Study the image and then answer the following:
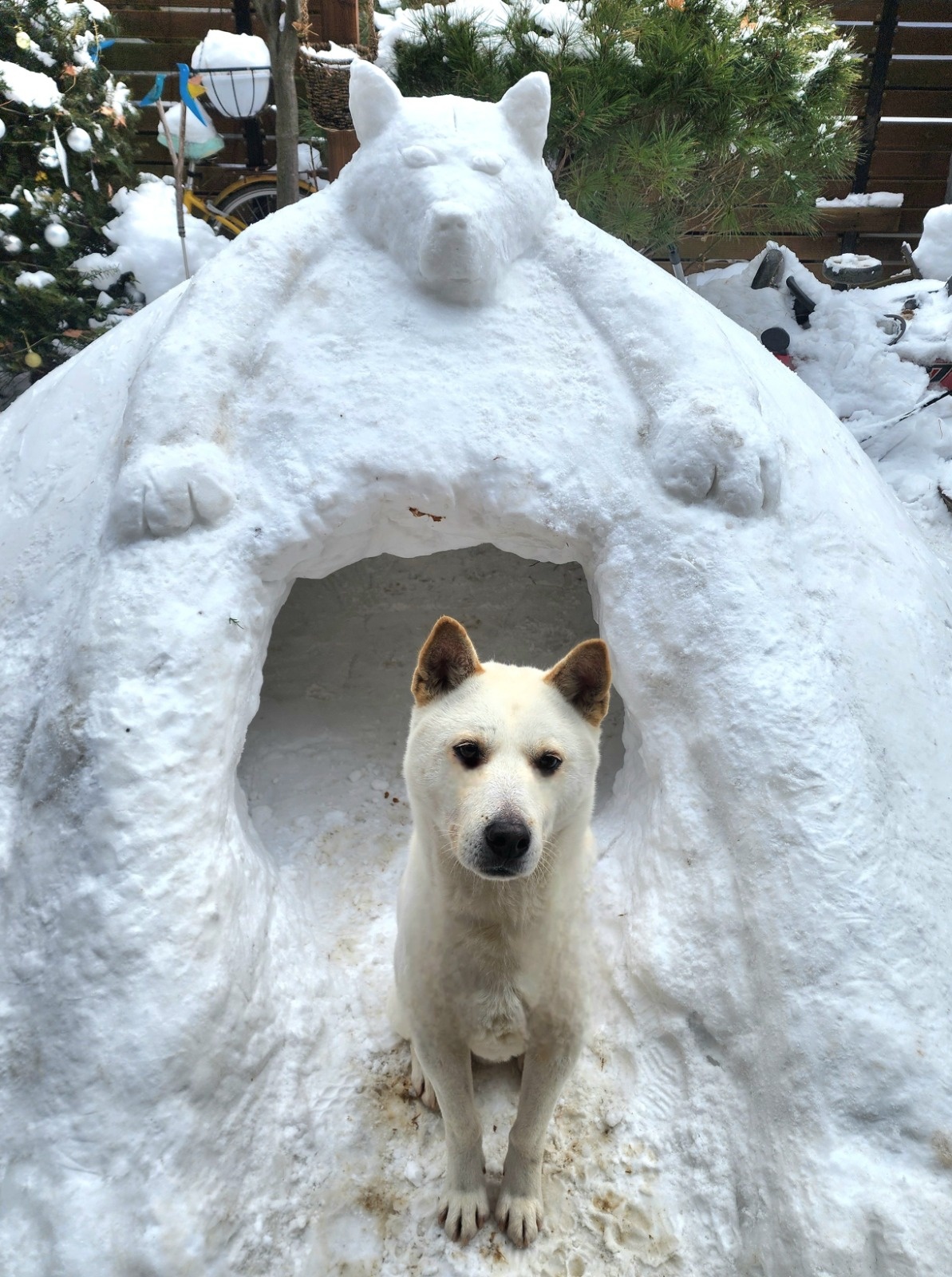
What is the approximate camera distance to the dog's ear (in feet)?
5.30

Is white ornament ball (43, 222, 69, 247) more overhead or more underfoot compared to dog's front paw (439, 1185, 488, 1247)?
more overhead

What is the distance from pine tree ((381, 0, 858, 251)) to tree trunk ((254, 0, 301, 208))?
71 centimetres

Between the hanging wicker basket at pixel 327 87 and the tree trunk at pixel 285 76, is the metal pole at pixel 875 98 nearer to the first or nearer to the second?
the hanging wicker basket at pixel 327 87

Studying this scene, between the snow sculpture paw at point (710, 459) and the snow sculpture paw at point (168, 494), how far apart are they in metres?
1.20

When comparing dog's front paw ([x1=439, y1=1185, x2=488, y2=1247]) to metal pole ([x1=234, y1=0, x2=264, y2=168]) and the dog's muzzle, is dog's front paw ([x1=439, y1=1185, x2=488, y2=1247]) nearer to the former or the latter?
the dog's muzzle

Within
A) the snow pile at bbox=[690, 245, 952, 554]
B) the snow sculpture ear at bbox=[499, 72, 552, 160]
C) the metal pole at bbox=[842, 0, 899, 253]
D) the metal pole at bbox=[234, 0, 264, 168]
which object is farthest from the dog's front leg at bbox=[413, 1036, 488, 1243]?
the metal pole at bbox=[842, 0, 899, 253]

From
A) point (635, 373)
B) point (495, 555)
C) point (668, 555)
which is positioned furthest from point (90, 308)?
point (668, 555)

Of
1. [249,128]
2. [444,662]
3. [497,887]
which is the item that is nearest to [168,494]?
[444,662]

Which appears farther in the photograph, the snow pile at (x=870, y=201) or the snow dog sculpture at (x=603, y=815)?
the snow pile at (x=870, y=201)

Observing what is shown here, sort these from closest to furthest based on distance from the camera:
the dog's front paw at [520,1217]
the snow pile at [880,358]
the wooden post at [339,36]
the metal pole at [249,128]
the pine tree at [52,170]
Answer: the dog's front paw at [520,1217] < the pine tree at [52,170] < the wooden post at [339,36] < the snow pile at [880,358] < the metal pole at [249,128]

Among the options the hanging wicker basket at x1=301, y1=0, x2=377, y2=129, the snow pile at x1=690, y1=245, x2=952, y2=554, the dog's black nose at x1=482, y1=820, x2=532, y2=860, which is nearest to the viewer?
the dog's black nose at x1=482, y1=820, x2=532, y2=860

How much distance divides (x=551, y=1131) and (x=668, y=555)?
1490 millimetres

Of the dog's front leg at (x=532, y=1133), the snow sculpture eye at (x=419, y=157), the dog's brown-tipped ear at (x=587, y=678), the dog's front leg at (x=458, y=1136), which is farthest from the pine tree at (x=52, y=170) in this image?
the dog's front leg at (x=532, y=1133)

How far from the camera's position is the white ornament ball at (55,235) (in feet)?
13.4
